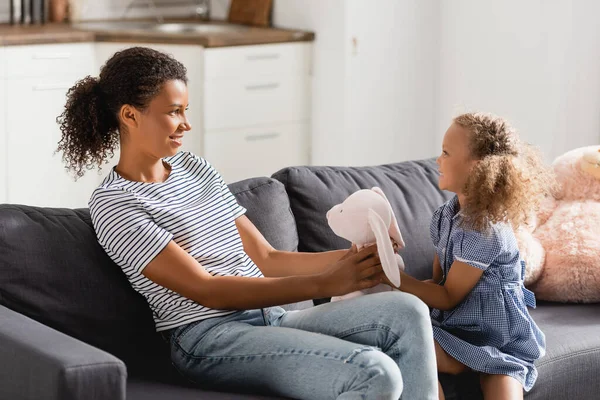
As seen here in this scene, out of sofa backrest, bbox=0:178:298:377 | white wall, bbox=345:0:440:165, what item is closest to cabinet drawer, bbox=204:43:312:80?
white wall, bbox=345:0:440:165

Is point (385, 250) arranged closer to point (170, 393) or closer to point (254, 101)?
point (170, 393)

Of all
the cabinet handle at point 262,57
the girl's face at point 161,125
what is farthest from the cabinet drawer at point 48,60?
the girl's face at point 161,125

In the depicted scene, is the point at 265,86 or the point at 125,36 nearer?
the point at 125,36

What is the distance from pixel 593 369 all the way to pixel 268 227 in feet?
2.77

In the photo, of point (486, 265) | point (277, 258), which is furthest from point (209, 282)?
point (486, 265)

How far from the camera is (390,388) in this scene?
6.17 feet

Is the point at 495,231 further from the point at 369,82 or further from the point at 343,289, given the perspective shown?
the point at 369,82

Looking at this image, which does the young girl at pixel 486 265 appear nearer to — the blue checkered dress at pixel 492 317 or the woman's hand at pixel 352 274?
the blue checkered dress at pixel 492 317

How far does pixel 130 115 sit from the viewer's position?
2.17 metres

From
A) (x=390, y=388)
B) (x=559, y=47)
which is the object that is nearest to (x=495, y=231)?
(x=390, y=388)

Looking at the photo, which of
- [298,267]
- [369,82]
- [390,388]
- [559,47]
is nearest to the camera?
[390,388]

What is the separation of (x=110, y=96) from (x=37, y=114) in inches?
77.5

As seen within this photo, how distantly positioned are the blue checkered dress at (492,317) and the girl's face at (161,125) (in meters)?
0.65

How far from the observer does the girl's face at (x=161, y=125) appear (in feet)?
7.08
